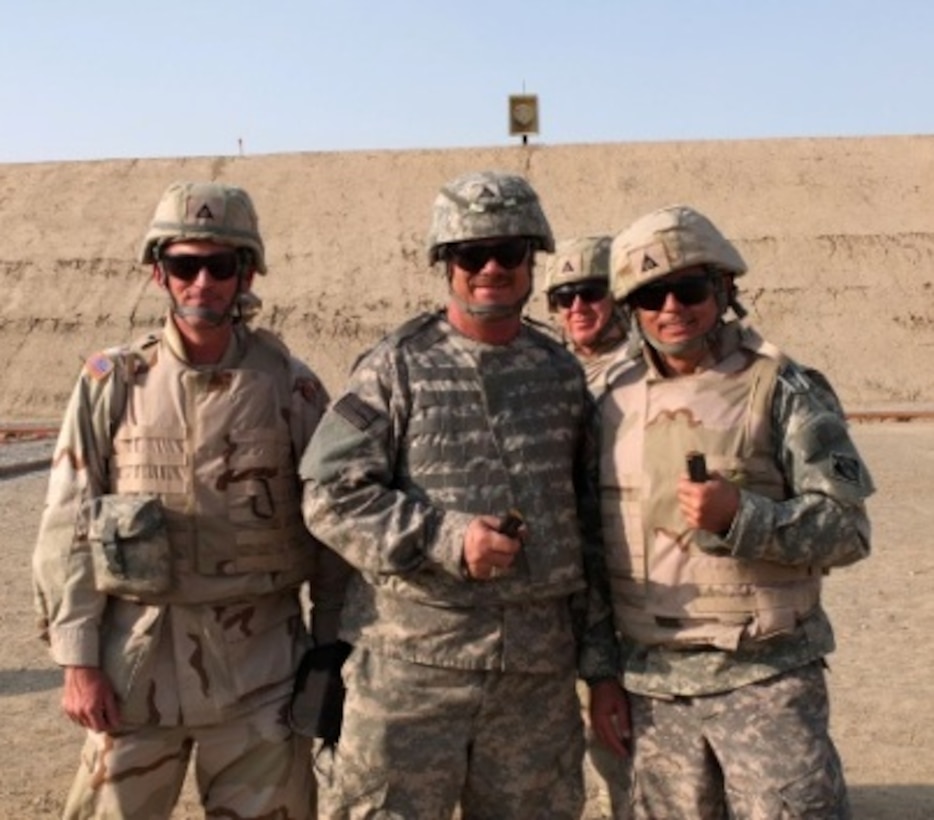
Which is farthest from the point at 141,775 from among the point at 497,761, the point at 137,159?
the point at 137,159

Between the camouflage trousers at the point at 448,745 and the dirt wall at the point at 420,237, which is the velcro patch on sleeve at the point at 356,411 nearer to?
the camouflage trousers at the point at 448,745

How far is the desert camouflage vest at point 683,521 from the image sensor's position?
10.9 feet

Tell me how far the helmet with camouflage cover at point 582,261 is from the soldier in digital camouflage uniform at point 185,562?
1.67 metres

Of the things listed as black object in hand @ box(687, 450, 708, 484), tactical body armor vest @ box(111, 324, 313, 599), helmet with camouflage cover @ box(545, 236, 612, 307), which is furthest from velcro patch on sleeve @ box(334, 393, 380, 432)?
helmet with camouflage cover @ box(545, 236, 612, 307)

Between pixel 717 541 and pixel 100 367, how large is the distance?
1775 mm

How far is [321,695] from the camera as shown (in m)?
3.65

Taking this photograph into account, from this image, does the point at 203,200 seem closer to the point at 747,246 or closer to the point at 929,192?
the point at 747,246

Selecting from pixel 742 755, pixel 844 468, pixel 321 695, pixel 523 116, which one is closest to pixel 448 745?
pixel 321 695

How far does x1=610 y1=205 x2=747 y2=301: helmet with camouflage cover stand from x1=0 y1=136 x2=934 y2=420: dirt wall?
2519cm

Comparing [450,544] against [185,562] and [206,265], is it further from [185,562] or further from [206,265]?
[206,265]

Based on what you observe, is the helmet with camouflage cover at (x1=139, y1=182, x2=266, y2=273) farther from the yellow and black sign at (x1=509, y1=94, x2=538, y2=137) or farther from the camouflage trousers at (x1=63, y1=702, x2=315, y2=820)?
the yellow and black sign at (x1=509, y1=94, x2=538, y2=137)

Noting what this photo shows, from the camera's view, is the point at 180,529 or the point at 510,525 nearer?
the point at 510,525

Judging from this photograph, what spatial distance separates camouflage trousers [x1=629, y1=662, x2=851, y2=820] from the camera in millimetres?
3201

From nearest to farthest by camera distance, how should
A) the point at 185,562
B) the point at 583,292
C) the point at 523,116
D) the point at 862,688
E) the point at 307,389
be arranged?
1. the point at 185,562
2. the point at 307,389
3. the point at 583,292
4. the point at 862,688
5. the point at 523,116
